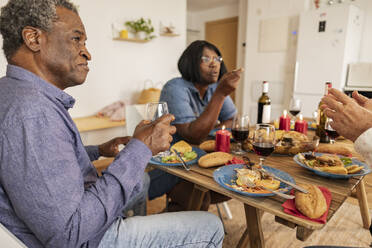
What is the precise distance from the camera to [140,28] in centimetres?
368

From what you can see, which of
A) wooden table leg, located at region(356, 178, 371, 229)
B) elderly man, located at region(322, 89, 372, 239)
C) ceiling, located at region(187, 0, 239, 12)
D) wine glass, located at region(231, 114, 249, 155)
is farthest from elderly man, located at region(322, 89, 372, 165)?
ceiling, located at region(187, 0, 239, 12)

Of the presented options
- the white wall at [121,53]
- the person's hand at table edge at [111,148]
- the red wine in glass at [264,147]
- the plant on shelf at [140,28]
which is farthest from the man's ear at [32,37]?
the plant on shelf at [140,28]

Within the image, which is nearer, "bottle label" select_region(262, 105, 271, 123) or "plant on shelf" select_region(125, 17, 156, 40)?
"bottle label" select_region(262, 105, 271, 123)

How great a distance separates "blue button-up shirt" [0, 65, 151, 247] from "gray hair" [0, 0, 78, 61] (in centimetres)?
9

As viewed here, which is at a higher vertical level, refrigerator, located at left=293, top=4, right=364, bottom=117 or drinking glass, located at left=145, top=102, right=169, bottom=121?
refrigerator, located at left=293, top=4, right=364, bottom=117

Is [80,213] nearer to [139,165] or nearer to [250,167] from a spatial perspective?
[139,165]

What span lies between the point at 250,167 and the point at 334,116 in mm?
359

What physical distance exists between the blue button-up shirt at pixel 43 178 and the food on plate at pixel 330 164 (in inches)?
29.3

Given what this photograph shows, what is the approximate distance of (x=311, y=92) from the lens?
3.87 meters

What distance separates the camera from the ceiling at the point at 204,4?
561cm

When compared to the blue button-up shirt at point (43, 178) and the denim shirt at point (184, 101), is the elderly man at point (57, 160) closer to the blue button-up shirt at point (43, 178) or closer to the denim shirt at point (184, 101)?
the blue button-up shirt at point (43, 178)

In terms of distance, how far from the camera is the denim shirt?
159 cm

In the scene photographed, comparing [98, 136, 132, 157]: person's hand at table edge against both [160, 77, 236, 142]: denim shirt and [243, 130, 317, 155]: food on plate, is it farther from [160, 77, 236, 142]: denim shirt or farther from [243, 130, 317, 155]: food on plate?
[243, 130, 317, 155]: food on plate

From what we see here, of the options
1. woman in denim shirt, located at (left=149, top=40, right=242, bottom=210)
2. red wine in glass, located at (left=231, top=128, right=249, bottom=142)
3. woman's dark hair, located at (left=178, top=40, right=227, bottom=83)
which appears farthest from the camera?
woman's dark hair, located at (left=178, top=40, right=227, bottom=83)
